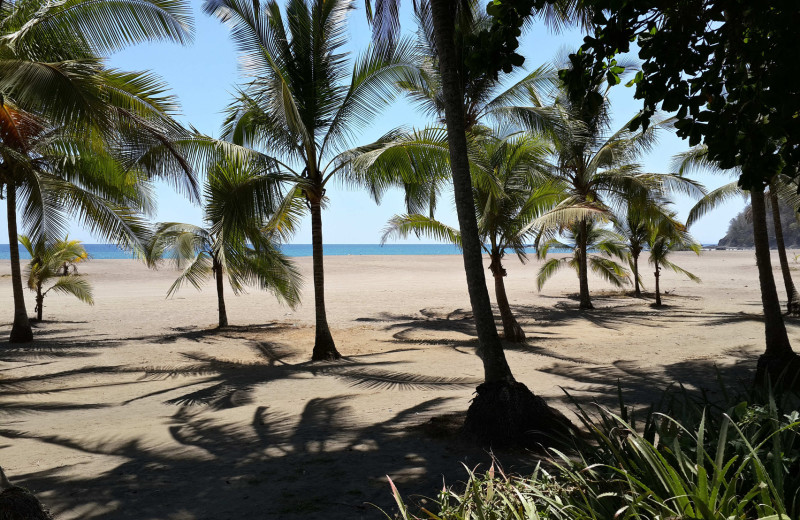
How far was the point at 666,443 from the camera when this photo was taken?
2432mm

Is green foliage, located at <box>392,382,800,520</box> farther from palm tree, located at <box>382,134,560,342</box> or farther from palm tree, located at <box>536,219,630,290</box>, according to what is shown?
palm tree, located at <box>536,219,630,290</box>

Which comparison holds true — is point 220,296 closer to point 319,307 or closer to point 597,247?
point 319,307

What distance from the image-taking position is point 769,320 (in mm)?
6852

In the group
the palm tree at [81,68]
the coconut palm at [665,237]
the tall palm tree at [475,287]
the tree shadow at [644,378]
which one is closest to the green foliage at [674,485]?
the tall palm tree at [475,287]

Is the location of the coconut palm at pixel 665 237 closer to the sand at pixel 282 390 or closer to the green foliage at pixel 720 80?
the sand at pixel 282 390

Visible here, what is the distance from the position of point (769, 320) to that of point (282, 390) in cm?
610

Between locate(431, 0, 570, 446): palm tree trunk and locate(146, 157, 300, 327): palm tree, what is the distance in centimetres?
497

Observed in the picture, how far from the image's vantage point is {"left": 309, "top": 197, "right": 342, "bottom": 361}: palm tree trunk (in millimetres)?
10562

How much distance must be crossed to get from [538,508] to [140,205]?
1369cm

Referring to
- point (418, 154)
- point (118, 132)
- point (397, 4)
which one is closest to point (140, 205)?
point (118, 132)

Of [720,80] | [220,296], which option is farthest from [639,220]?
[720,80]

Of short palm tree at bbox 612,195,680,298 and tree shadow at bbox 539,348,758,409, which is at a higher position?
short palm tree at bbox 612,195,680,298

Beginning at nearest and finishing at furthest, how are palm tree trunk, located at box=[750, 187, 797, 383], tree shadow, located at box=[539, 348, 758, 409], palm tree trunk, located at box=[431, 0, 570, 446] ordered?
palm tree trunk, located at box=[431, 0, 570, 446]
tree shadow, located at box=[539, 348, 758, 409]
palm tree trunk, located at box=[750, 187, 797, 383]

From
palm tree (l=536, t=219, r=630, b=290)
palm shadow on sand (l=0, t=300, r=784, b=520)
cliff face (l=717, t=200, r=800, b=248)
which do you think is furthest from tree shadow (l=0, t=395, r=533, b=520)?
cliff face (l=717, t=200, r=800, b=248)
